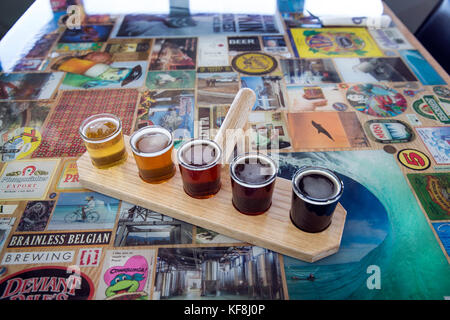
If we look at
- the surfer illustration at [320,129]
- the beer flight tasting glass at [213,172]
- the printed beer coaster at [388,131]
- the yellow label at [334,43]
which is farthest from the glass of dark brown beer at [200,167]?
the yellow label at [334,43]

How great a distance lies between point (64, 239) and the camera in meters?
0.83

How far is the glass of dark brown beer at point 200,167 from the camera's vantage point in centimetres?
79

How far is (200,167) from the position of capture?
30.8 inches

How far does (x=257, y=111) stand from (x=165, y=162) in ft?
1.38

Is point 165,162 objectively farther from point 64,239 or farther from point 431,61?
point 431,61

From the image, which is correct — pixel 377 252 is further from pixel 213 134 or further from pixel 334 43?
pixel 334 43

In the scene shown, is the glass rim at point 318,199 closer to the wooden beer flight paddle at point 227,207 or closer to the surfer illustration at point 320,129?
the wooden beer flight paddle at point 227,207

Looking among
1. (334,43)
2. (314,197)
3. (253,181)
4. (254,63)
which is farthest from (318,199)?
(334,43)

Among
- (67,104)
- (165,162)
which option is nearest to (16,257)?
(165,162)

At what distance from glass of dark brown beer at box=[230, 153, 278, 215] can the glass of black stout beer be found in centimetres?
6

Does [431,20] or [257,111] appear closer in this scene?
[257,111]

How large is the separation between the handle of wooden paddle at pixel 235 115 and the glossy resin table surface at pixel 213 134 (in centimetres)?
17

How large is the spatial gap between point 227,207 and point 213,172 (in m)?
0.10
